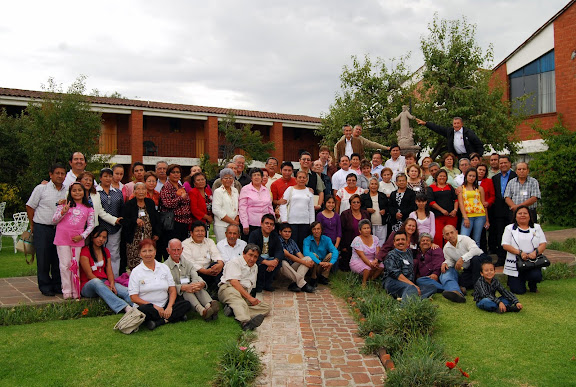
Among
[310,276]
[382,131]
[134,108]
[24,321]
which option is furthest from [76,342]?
[134,108]

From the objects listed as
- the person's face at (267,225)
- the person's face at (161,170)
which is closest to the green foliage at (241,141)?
the person's face at (161,170)

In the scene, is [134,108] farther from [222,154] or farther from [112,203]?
[112,203]

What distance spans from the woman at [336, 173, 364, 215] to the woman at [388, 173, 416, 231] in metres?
0.62

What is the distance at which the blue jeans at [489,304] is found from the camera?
21.0 ft

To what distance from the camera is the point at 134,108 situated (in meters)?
26.4

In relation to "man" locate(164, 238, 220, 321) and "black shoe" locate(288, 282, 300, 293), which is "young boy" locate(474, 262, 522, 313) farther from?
"man" locate(164, 238, 220, 321)

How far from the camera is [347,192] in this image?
8961 mm

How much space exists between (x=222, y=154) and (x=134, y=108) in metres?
6.13

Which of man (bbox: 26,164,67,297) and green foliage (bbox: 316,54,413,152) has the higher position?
green foliage (bbox: 316,54,413,152)

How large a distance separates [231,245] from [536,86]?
1915 cm

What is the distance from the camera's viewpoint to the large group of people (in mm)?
6574

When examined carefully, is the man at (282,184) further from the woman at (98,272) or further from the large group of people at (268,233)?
the woman at (98,272)

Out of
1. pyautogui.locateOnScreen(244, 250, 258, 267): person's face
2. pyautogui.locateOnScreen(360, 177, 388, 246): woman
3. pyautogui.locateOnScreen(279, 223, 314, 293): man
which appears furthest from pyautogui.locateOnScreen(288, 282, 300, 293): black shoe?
pyautogui.locateOnScreen(360, 177, 388, 246): woman

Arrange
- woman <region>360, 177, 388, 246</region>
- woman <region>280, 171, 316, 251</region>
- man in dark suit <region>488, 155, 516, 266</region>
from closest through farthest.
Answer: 1. woman <region>280, 171, 316, 251</region>
2. woman <region>360, 177, 388, 246</region>
3. man in dark suit <region>488, 155, 516, 266</region>
